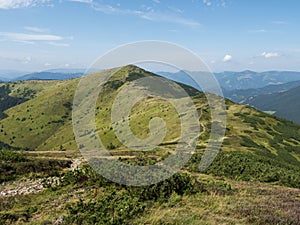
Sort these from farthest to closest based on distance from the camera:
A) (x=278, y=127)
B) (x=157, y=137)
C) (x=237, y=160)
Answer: (x=278, y=127), (x=157, y=137), (x=237, y=160)

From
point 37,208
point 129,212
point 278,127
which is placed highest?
point 129,212

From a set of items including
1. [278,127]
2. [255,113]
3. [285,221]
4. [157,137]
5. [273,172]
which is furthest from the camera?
[255,113]

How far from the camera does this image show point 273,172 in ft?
149

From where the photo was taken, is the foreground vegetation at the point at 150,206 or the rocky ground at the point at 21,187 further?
the rocky ground at the point at 21,187

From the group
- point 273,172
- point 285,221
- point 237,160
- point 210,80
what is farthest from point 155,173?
point 237,160

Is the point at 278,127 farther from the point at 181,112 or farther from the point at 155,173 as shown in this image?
the point at 155,173

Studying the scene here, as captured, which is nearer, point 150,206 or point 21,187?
point 150,206

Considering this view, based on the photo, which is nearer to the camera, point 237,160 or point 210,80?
point 210,80

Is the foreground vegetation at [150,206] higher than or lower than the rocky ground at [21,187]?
higher

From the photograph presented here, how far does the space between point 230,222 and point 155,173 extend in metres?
12.6

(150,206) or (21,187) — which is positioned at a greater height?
(150,206)

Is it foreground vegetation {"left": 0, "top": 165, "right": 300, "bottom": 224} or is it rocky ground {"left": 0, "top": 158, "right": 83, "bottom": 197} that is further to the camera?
rocky ground {"left": 0, "top": 158, "right": 83, "bottom": 197}

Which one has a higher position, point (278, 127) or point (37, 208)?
point (37, 208)

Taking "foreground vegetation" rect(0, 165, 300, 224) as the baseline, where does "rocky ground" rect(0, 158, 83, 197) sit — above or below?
below
